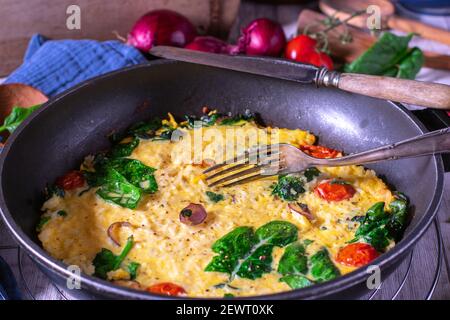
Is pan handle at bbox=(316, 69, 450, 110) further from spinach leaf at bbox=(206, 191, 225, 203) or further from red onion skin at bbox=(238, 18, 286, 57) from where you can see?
red onion skin at bbox=(238, 18, 286, 57)

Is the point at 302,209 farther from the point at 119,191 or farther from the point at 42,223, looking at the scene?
the point at 42,223

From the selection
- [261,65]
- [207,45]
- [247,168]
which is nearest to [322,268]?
[247,168]

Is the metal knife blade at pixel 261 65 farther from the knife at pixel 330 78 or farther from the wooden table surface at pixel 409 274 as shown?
the wooden table surface at pixel 409 274

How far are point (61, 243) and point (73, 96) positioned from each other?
944mm

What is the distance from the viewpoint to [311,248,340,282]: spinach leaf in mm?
2873

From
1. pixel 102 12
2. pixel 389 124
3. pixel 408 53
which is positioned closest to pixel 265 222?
pixel 389 124

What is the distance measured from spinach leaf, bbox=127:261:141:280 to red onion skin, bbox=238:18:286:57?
249cm

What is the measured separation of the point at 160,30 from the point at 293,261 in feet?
8.33

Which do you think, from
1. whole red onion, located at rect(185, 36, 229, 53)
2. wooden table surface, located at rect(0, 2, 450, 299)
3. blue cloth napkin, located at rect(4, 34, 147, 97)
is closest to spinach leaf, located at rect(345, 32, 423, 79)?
whole red onion, located at rect(185, 36, 229, 53)

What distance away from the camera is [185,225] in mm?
3191

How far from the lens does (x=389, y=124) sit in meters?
3.53

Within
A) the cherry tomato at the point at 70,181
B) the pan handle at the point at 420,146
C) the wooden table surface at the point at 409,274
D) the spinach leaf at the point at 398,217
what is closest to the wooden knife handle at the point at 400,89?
the pan handle at the point at 420,146
